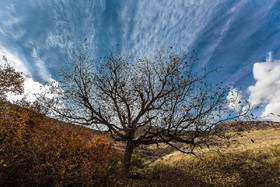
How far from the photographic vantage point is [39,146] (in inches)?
204

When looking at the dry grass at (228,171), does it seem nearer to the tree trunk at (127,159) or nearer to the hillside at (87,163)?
the hillside at (87,163)

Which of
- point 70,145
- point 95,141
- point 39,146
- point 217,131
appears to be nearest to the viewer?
point 39,146

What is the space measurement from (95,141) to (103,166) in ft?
4.82

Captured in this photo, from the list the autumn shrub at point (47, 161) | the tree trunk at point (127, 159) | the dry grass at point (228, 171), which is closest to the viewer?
the autumn shrub at point (47, 161)

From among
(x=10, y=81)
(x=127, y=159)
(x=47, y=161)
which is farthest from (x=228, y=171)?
(x=10, y=81)

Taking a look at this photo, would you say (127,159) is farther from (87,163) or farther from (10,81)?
(10,81)

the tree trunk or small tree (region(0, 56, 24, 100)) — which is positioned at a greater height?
small tree (region(0, 56, 24, 100))

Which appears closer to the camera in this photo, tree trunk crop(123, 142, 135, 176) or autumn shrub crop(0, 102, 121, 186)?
autumn shrub crop(0, 102, 121, 186)

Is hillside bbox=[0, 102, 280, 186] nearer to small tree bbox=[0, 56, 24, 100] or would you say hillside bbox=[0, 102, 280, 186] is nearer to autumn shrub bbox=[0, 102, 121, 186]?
autumn shrub bbox=[0, 102, 121, 186]

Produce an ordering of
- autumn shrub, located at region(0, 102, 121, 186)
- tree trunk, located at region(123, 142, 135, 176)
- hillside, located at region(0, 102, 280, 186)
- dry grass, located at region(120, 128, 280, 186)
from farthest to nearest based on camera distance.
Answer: tree trunk, located at region(123, 142, 135, 176)
dry grass, located at region(120, 128, 280, 186)
hillside, located at region(0, 102, 280, 186)
autumn shrub, located at region(0, 102, 121, 186)

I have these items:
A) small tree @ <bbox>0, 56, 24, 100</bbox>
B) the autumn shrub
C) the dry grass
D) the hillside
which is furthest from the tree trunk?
small tree @ <bbox>0, 56, 24, 100</bbox>

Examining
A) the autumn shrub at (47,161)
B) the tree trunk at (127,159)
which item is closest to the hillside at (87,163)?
the autumn shrub at (47,161)

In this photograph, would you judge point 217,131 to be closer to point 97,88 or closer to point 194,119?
point 194,119


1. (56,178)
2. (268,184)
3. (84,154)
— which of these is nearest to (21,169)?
(56,178)
